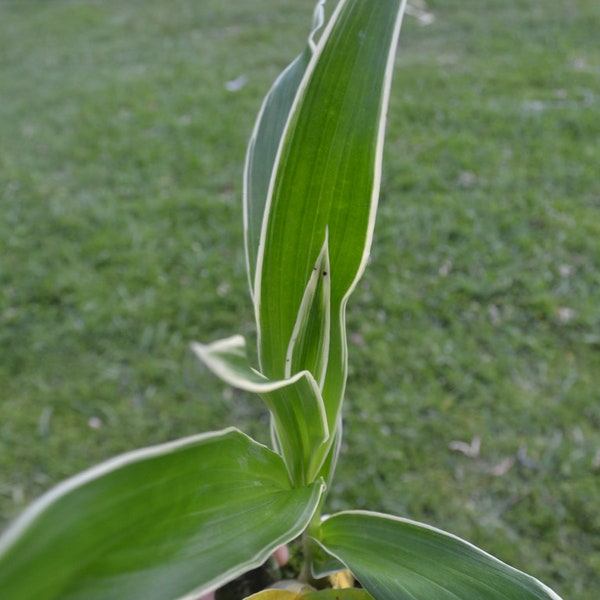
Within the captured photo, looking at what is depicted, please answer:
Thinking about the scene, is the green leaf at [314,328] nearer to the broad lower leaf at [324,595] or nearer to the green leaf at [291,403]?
the green leaf at [291,403]

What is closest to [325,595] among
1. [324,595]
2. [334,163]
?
[324,595]

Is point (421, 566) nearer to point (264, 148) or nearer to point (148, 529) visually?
point (148, 529)

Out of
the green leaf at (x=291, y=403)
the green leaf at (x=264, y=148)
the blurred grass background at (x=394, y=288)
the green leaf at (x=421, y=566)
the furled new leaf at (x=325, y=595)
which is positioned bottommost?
the blurred grass background at (x=394, y=288)

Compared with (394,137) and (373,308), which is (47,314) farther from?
(394,137)

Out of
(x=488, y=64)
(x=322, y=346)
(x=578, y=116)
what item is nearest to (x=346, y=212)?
(x=322, y=346)

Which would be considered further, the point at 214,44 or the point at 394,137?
the point at 214,44

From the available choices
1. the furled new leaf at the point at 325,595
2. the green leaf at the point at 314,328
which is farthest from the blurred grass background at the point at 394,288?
the green leaf at the point at 314,328

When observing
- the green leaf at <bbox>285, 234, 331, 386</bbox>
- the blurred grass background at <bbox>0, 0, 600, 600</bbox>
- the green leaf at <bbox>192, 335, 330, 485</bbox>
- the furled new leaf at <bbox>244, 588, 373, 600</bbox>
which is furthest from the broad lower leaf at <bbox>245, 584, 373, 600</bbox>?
the blurred grass background at <bbox>0, 0, 600, 600</bbox>
